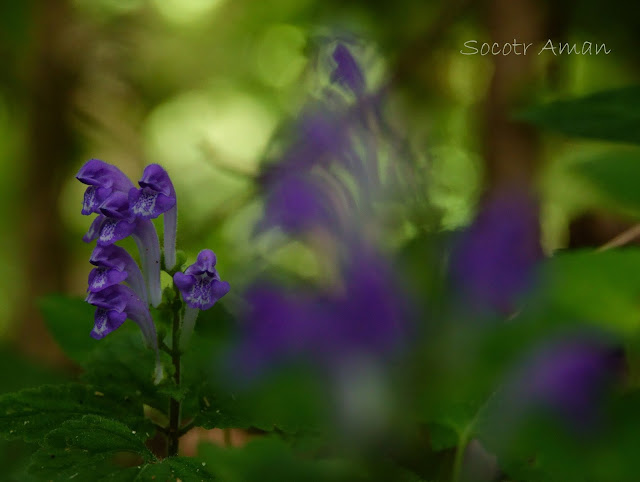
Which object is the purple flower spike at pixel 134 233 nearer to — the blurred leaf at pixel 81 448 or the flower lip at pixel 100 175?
the flower lip at pixel 100 175

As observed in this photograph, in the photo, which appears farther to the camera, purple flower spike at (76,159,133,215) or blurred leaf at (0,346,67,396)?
blurred leaf at (0,346,67,396)

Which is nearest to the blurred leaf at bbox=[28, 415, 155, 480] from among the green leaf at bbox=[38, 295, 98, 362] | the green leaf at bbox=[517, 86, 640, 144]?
the green leaf at bbox=[38, 295, 98, 362]

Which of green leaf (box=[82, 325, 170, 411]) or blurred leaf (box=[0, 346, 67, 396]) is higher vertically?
green leaf (box=[82, 325, 170, 411])

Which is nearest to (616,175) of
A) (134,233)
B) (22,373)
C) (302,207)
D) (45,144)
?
(302,207)

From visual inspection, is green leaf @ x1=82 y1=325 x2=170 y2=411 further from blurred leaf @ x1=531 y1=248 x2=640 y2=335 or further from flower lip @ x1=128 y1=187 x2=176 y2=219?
blurred leaf @ x1=531 y1=248 x2=640 y2=335

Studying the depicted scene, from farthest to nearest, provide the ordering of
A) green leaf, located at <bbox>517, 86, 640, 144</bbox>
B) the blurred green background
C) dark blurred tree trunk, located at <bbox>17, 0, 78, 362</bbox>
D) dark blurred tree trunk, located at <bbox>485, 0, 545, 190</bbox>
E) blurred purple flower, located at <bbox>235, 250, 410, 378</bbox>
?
1. dark blurred tree trunk, located at <bbox>17, 0, 78, 362</bbox>
2. dark blurred tree trunk, located at <bbox>485, 0, 545, 190</bbox>
3. the blurred green background
4. green leaf, located at <bbox>517, 86, 640, 144</bbox>
5. blurred purple flower, located at <bbox>235, 250, 410, 378</bbox>

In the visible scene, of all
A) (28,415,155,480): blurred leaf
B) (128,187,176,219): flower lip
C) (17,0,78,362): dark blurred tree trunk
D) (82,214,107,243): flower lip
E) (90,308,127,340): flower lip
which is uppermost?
(128,187,176,219): flower lip

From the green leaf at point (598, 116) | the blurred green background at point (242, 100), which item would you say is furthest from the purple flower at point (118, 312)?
the green leaf at point (598, 116)

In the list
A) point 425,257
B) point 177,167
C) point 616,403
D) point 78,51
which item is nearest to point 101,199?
point 425,257
